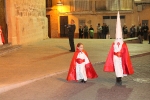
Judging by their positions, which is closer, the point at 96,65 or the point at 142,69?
the point at 142,69

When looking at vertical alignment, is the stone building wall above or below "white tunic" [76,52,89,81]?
above

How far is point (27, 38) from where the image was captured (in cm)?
2078

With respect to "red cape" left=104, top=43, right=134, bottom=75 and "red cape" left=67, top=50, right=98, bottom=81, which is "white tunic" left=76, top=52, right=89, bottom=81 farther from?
"red cape" left=104, top=43, right=134, bottom=75

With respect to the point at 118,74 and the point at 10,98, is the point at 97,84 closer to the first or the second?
the point at 118,74

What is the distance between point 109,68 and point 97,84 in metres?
0.61

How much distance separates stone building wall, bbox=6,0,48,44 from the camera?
18.7 meters

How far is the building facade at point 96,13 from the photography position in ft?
107

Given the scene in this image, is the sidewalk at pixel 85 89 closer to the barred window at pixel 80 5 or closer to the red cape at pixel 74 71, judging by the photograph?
the red cape at pixel 74 71

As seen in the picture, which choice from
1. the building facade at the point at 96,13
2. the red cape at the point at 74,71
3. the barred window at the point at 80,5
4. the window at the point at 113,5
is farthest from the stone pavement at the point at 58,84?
the barred window at the point at 80,5

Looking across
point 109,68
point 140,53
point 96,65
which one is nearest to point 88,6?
point 140,53

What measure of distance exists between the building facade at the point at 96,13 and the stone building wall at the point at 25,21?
9054 millimetres

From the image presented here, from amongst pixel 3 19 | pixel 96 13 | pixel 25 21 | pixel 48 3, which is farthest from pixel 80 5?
pixel 3 19

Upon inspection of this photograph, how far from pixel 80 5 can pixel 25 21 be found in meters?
14.8

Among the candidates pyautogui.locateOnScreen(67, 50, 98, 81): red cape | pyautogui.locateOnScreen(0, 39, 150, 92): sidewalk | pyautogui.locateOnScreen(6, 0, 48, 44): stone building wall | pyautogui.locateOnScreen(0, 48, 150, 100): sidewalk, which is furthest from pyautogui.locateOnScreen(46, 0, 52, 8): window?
pyautogui.locateOnScreen(67, 50, 98, 81): red cape
